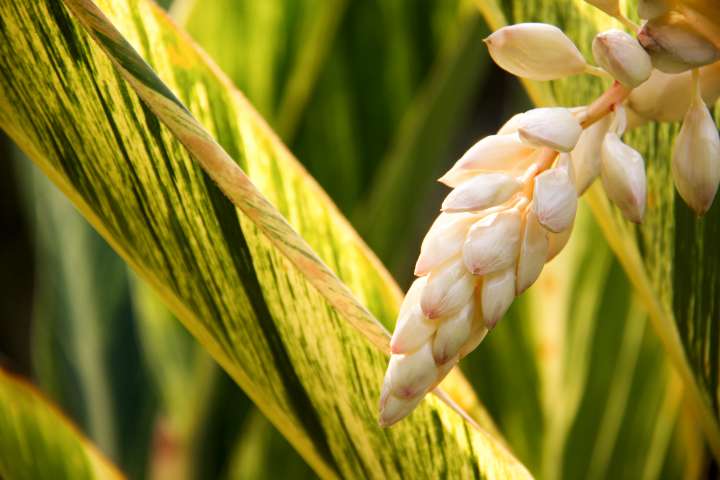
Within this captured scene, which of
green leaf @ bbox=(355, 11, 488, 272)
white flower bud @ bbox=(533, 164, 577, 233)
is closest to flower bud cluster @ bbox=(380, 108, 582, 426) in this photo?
white flower bud @ bbox=(533, 164, 577, 233)

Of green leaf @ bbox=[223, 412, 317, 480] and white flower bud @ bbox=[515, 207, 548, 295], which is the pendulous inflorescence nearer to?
white flower bud @ bbox=[515, 207, 548, 295]

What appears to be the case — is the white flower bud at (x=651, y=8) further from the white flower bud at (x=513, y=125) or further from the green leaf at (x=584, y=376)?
the green leaf at (x=584, y=376)

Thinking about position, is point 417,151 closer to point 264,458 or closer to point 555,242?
point 264,458

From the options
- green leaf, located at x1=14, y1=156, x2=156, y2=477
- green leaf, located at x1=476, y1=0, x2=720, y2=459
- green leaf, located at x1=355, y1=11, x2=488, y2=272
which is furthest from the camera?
green leaf, located at x1=14, y1=156, x2=156, y2=477

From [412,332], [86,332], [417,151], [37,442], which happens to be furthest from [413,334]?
[86,332]

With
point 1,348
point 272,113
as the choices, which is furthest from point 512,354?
point 1,348

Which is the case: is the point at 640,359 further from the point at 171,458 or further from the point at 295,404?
the point at 295,404

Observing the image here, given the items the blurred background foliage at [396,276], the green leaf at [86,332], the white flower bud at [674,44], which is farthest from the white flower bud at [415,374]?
the green leaf at [86,332]
